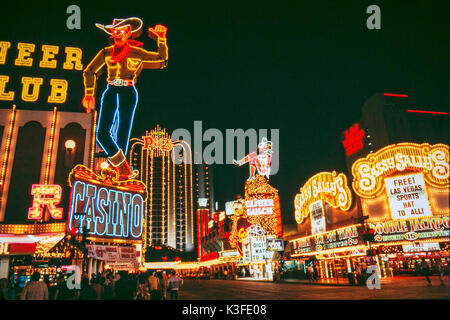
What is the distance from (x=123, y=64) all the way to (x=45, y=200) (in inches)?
653

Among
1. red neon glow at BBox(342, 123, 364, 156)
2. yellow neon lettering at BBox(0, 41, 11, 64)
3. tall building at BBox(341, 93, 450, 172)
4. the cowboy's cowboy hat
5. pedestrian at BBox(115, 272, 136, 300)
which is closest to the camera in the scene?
pedestrian at BBox(115, 272, 136, 300)

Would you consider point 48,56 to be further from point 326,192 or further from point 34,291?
point 326,192

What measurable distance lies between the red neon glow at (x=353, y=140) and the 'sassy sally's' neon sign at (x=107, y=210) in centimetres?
2350

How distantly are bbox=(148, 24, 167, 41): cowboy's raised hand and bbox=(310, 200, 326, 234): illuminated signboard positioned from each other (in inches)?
1044

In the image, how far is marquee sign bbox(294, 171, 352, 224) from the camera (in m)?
33.8

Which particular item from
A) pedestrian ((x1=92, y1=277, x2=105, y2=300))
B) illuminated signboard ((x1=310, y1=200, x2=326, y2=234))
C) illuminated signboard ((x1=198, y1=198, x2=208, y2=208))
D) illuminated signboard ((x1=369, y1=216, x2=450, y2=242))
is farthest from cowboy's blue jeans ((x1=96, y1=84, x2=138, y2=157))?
illuminated signboard ((x1=198, y1=198, x2=208, y2=208))

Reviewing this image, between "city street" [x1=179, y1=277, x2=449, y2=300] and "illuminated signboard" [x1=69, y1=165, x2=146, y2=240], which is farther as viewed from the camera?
"illuminated signboard" [x1=69, y1=165, x2=146, y2=240]

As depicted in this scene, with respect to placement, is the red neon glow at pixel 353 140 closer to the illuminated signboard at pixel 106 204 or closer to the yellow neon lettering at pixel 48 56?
the illuminated signboard at pixel 106 204

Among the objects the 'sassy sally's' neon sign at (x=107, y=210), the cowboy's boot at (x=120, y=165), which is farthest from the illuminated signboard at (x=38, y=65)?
the 'sassy sally's' neon sign at (x=107, y=210)

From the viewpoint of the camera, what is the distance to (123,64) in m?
35.0

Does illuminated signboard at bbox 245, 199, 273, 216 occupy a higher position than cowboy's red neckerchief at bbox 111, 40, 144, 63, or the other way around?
cowboy's red neckerchief at bbox 111, 40, 144, 63

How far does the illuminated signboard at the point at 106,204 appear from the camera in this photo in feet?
85.0

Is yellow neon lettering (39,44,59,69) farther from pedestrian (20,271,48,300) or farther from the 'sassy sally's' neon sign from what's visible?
pedestrian (20,271,48,300)
